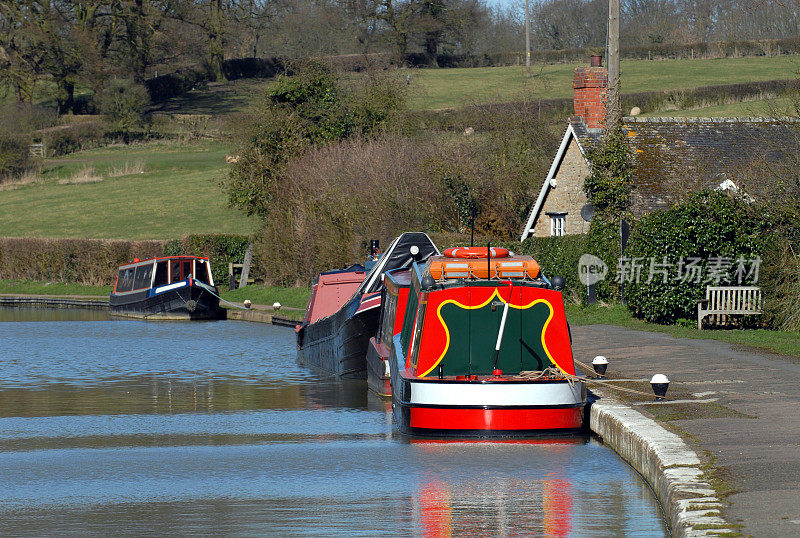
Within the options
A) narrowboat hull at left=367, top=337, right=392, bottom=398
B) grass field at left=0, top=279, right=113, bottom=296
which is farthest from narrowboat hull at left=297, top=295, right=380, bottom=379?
grass field at left=0, top=279, right=113, bottom=296

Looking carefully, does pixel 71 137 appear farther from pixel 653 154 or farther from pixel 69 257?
pixel 653 154

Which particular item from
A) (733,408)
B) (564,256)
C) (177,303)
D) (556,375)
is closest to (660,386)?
(733,408)

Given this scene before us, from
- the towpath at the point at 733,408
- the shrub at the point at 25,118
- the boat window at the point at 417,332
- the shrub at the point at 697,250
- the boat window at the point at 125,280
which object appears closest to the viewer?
the towpath at the point at 733,408

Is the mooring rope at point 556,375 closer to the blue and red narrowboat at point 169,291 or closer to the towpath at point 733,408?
the towpath at point 733,408

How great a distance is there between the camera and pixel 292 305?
3409 centimetres

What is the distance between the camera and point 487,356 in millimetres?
13492

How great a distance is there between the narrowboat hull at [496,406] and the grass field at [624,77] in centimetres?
4954

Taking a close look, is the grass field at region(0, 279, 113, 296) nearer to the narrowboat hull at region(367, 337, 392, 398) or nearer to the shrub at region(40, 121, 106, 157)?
the narrowboat hull at region(367, 337, 392, 398)

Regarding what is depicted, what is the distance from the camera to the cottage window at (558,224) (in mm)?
33219

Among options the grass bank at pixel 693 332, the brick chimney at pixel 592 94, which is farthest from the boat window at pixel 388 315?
the brick chimney at pixel 592 94

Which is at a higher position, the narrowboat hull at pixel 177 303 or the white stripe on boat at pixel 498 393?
the white stripe on boat at pixel 498 393

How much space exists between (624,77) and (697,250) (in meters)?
53.2

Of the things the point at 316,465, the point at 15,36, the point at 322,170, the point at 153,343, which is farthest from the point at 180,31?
the point at 316,465

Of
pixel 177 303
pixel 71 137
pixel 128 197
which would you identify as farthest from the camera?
pixel 71 137
